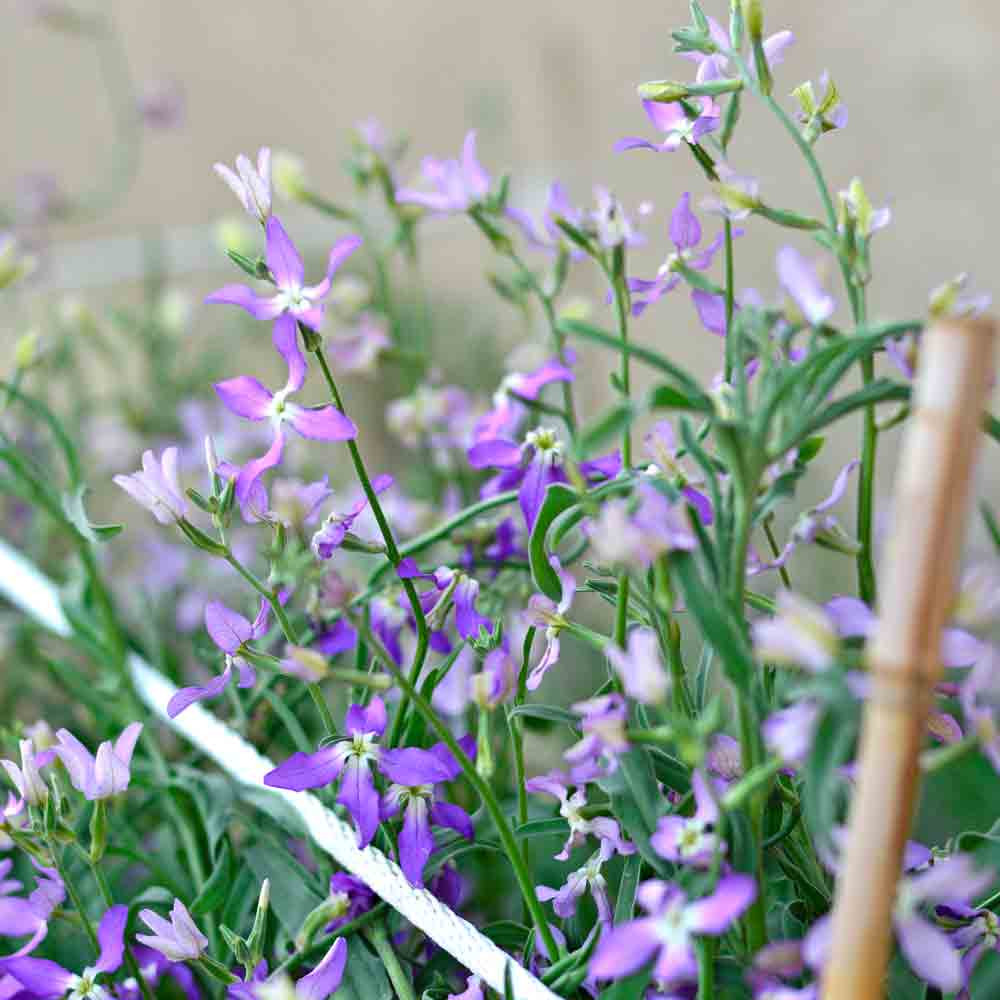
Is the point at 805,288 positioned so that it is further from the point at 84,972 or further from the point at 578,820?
the point at 84,972

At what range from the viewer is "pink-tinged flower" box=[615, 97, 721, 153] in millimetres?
318

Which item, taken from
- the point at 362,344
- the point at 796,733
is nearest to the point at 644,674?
the point at 796,733

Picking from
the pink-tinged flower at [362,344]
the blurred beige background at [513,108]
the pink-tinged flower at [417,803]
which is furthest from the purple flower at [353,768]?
the blurred beige background at [513,108]

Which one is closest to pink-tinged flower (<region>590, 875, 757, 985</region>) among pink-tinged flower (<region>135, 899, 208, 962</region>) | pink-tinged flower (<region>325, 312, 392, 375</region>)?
pink-tinged flower (<region>135, 899, 208, 962</region>)

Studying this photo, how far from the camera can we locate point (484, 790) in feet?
0.89

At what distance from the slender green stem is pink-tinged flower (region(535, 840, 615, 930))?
0.01 meters

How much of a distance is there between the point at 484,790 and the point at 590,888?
0.19ft

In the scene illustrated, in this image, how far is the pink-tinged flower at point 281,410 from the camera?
0.30 metres

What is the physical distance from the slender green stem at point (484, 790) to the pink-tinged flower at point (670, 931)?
0.05 meters

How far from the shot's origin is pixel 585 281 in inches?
50.5

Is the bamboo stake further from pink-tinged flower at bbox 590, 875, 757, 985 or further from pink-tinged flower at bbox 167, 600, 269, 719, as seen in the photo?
pink-tinged flower at bbox 167, 600, 269, 719

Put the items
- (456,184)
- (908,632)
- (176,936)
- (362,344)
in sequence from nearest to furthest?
(908,632), (176,936), (456,184), (362,344)

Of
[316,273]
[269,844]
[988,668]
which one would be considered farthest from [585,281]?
[988,668]

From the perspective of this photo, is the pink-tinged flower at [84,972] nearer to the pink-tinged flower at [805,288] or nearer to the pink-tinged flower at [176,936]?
the pink-tinged flower at [176,936]
